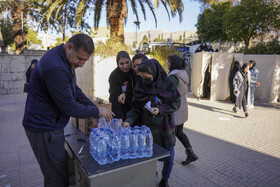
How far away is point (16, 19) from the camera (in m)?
14.6

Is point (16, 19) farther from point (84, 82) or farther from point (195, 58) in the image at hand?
point (195, 58)

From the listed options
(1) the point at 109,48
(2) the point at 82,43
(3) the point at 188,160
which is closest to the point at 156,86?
(2) the point at 82,43

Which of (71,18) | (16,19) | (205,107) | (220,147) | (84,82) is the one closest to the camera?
(220,147)

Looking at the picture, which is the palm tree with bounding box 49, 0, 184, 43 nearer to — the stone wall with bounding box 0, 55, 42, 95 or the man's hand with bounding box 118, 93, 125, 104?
the stone wall with bounding box 0, 55, 42, 95

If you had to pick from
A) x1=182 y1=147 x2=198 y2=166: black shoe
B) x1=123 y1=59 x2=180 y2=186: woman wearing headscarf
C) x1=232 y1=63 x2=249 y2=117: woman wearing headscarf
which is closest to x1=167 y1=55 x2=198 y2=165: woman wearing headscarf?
x1=182 y1=147 x2=198 y2=166: black shoe

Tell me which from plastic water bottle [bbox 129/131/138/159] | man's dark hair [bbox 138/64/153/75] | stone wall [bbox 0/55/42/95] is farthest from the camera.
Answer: stone wall [bbox 0/55/42/95]

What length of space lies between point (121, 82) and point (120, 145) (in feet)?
4.71

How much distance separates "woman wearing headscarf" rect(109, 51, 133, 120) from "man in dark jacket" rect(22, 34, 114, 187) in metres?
1.14

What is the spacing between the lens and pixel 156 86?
253cm

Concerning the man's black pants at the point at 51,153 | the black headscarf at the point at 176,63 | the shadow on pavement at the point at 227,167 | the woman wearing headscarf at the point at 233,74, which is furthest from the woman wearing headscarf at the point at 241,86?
the man's black pants at the point at 51,153

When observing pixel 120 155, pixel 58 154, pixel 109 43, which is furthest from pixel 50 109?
pixel 109 43

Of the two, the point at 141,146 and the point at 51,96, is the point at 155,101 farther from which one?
the point at 51,96

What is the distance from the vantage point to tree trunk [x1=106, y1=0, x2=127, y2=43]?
9.75m

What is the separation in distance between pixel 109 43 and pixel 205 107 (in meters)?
5.37
